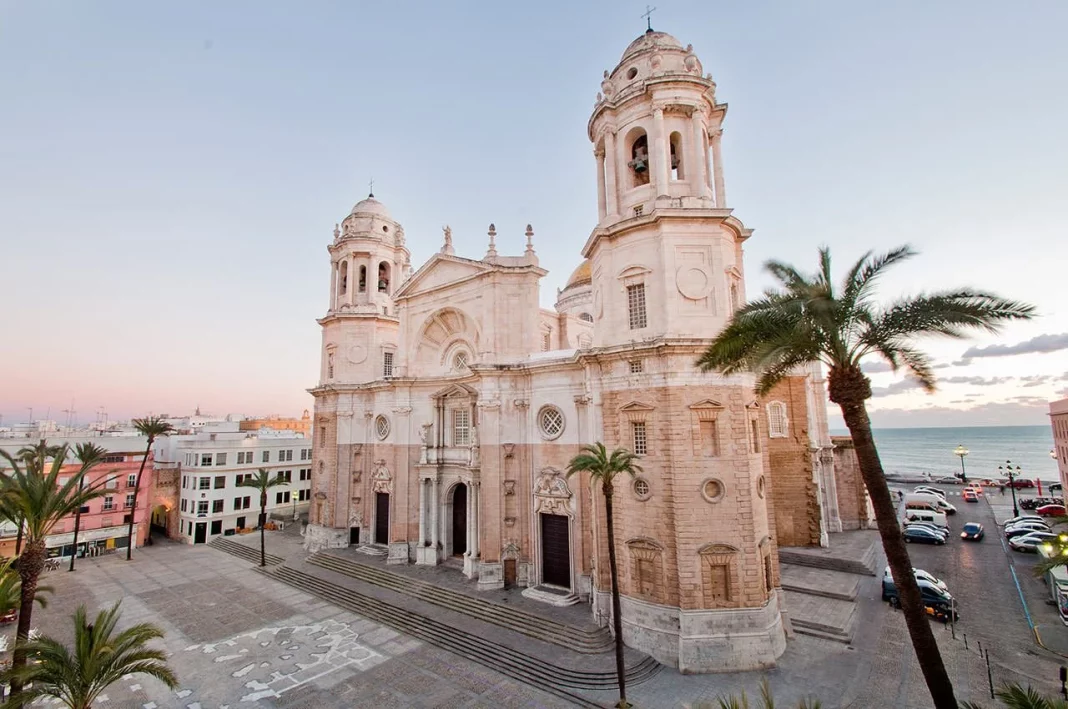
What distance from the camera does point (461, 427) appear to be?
27.9 metres

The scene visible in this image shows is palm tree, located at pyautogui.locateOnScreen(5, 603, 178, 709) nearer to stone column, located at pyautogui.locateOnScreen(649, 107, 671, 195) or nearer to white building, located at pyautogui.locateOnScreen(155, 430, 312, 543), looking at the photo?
stone column, located at pyautogui.locateOnScreen(649, 107, 671, 195)

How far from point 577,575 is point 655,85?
67.3ft

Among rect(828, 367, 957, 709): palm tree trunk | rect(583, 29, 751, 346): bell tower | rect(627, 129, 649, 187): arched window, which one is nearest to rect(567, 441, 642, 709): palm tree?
rect(583, 29, 751, 346): bell tower

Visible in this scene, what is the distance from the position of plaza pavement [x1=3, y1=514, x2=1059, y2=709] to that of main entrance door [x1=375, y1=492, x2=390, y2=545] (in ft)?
21.0

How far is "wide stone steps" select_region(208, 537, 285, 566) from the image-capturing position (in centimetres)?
3059

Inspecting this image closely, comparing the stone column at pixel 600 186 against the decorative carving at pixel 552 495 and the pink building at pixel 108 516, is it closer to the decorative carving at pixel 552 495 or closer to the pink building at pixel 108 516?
the decorative carving at pixel 552 495

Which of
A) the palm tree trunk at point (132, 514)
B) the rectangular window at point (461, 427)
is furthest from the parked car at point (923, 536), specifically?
the palm tree trunk at point (132, 514)

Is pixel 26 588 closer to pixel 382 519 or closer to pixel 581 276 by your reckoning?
pixel 382 519

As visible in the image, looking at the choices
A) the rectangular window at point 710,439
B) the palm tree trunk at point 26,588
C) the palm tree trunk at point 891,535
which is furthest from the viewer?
the rectangular window at point 710,439

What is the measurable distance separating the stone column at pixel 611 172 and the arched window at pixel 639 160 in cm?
73

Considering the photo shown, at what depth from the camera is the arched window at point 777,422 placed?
93.9 feet

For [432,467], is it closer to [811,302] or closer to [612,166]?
[612,166]

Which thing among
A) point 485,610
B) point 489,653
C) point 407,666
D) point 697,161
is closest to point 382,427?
point 485,610

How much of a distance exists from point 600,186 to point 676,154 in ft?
11.0
